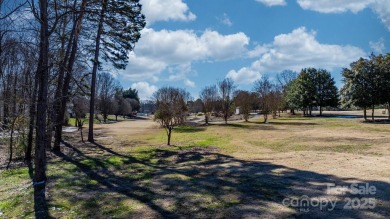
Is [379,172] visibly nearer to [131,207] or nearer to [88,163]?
[131,207]

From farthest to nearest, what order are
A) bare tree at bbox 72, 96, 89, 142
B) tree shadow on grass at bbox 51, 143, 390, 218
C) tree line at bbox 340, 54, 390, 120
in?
tree line at bbox 340, 54, 390, 120
bare tree at bbox 72, 96, 89, 142
tree shadow on grass at bbox 51, 143, 390, 218

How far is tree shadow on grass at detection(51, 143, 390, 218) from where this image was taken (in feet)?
21.1

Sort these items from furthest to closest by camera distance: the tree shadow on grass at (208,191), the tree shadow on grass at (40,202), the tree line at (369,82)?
the tree line at (369,82) < the tree shadow on grass at (40,202) < the tree shadow on grass at (208,191)

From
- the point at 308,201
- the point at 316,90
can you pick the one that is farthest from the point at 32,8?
the point at 316,90

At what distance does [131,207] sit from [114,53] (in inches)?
665

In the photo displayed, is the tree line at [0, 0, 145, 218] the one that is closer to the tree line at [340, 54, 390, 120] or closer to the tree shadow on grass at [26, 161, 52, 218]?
the tree shadow on grass at [26, 161, 52, 218]

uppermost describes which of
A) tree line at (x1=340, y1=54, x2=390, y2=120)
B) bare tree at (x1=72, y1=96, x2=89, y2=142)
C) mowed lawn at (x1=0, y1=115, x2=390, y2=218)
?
tree line at (x1=340, y1=54, x2=390, y2=120)

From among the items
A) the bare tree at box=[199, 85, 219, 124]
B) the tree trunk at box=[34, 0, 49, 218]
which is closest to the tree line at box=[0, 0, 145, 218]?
the tree trunk at box=[34, 0, 49, 218]

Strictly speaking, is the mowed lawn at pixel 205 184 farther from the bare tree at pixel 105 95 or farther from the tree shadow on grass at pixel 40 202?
the bare tree at pixel 105 95

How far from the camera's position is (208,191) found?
26.2 feet

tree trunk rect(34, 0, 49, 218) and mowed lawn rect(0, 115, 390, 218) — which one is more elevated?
tree trunk rect(34, 0, 49, 218)

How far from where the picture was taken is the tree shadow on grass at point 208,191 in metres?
6.44

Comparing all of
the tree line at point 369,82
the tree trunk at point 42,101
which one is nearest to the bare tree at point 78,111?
the tree trunk at point 42,101

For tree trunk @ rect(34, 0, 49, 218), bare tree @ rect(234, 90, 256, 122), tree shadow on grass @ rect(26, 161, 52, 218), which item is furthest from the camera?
bare tree @ rect(234, 90, 256, 122)
